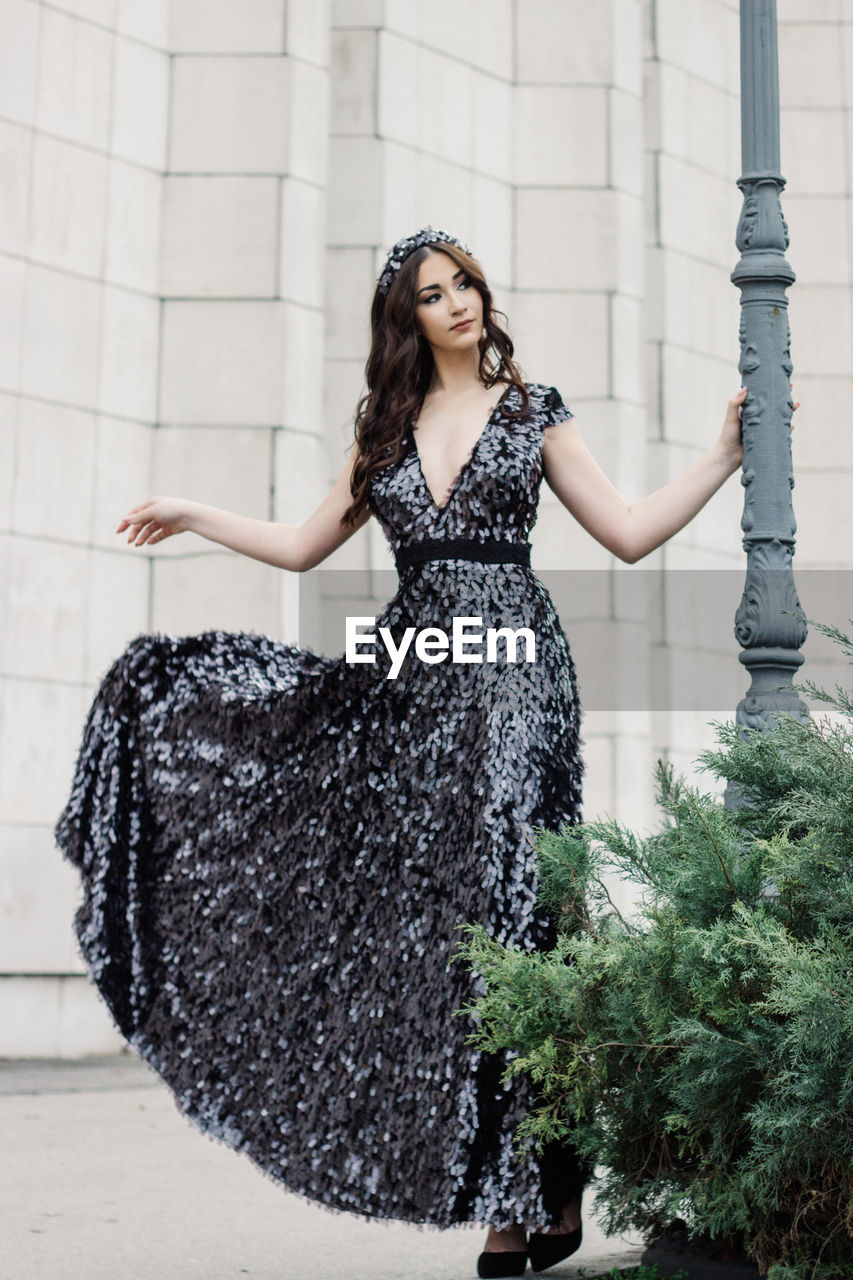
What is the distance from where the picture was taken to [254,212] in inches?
365

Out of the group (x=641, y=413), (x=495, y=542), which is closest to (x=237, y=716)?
(x=495, y=542)

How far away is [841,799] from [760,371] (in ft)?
4.39

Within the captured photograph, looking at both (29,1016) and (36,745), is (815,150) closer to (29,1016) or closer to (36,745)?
(36,745)

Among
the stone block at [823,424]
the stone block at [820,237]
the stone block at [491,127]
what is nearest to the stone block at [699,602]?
the stone block at [823,424]

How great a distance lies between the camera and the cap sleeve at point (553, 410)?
4.11 metres

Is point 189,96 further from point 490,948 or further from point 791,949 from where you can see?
point 791,949

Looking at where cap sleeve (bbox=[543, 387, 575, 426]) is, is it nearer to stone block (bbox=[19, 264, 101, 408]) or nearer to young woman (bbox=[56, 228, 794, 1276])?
young woman (bbox=[56, 228, 794, 1276])

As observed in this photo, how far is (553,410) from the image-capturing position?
163 inches

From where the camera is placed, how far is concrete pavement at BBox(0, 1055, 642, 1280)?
4047 millimetres

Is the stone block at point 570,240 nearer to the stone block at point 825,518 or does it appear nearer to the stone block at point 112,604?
the stone block at point 825,518

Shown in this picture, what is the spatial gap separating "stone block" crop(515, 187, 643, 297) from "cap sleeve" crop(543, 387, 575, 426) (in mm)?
6512

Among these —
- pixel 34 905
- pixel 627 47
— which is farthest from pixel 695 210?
pixel 34 905

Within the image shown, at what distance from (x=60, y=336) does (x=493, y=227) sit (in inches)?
122

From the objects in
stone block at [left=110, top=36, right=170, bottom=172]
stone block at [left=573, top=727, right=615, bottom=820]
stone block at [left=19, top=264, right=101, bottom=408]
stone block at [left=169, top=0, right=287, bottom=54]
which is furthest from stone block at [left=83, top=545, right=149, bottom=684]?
stone block at [left=169, top=0, right=287, bottom=54]
